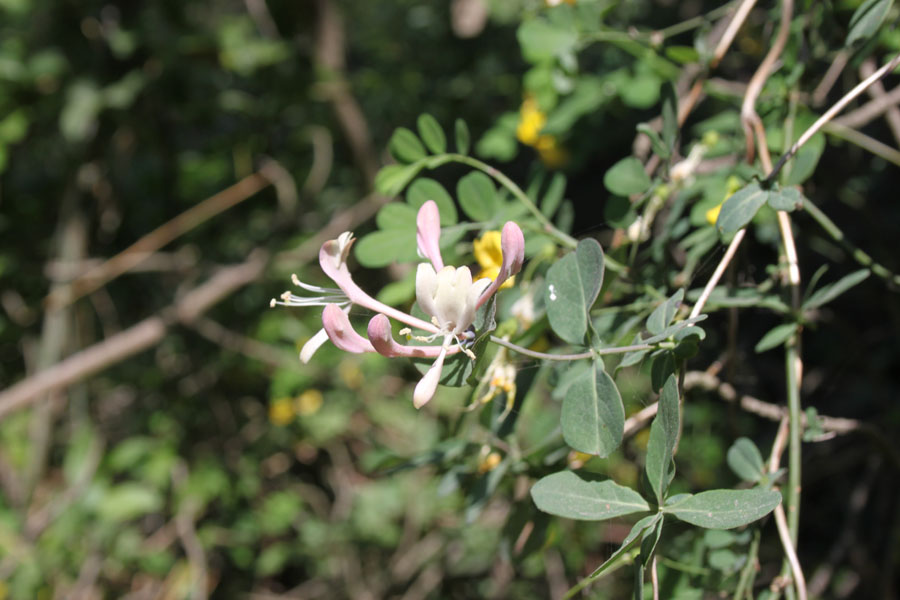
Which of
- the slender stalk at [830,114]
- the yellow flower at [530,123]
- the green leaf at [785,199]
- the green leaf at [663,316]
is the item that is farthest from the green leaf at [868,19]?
the yellow flower at [530,123]

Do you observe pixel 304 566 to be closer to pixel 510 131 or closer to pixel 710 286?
pixel 510 131

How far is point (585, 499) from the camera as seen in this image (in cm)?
42

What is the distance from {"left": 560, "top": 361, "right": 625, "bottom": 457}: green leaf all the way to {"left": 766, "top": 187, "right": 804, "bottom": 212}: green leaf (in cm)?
16

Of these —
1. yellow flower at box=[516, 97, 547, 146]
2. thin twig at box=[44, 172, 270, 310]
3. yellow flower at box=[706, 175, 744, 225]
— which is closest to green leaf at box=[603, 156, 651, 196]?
yellow flower at box=[706, 175, 744, 225]

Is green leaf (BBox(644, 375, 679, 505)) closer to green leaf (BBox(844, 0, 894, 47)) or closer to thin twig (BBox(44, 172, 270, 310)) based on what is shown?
green leaf (BBox(844, 0, 894, 47))

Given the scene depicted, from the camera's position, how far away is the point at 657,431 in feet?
1.34

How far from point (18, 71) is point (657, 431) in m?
1.50

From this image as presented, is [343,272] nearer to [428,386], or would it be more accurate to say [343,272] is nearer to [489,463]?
[428,386]

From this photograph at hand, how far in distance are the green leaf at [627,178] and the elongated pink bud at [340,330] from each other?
0.96 ft

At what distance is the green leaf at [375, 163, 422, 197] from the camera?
2.01 feet

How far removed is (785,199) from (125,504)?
4.73 ft

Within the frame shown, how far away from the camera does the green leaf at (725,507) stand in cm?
37

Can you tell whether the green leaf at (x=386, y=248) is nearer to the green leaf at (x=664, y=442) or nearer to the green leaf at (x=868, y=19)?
the green leaf at (x=664, y=442)

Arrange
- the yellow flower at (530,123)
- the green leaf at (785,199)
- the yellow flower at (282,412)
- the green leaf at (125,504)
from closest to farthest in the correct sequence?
the green leaf at (785,199) → the yellow flower at (530,123) → the green leaf at (125,504) → the yellow flower at (282,412)
